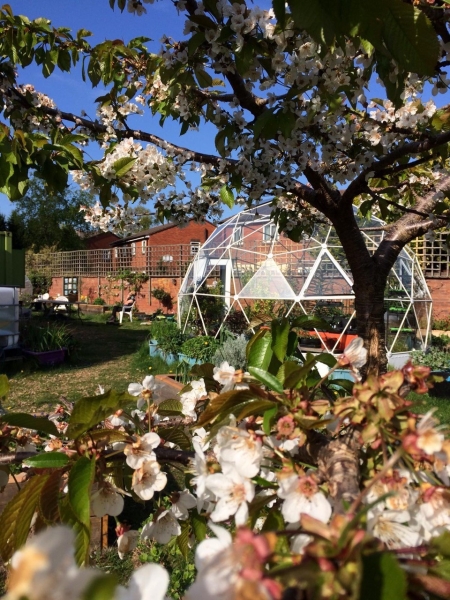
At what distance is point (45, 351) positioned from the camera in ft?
29.0

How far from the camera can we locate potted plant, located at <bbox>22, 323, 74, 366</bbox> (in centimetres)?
880

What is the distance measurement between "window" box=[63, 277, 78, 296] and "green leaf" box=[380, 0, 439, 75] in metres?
26.0

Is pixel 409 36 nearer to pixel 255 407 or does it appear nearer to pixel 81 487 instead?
pixel 255 407

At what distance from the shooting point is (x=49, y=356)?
8875 millimetres

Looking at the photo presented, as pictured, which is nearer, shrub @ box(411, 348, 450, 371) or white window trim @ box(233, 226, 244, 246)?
shrub @ box(411, 348, 450, 371)

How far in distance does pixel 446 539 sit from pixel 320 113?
2.07 m

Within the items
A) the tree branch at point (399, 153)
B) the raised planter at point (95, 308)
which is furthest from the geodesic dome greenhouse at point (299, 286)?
the raised planter at point (95, 308)

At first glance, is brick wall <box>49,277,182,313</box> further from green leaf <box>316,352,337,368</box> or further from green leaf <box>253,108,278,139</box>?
green leaf <box>316,352,337,368</box>

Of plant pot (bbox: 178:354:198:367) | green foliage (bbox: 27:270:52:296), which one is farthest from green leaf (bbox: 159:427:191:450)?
green foliage (bbox: 27:270:52:296)

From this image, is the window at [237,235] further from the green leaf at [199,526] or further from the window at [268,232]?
the green leaf at [199,526]

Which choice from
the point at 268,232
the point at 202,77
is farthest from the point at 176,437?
the point at 268,232

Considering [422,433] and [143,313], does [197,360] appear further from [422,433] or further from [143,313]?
[143,313]

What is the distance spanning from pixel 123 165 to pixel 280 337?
1.29 m

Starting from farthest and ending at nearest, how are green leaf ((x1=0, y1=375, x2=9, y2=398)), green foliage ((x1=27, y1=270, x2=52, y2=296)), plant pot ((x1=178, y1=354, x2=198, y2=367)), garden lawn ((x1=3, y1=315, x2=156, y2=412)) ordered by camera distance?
green foliage ((x1=27, y1=270, x2=52, y2=296))
plant pot ((x1=178, y1=354, x2=198, y2=367))
garden lawn ((x1=3, y1=315, x2=156, y2=412))
green leaf ((x1=0, y1=375, x2=9, y2=398))
